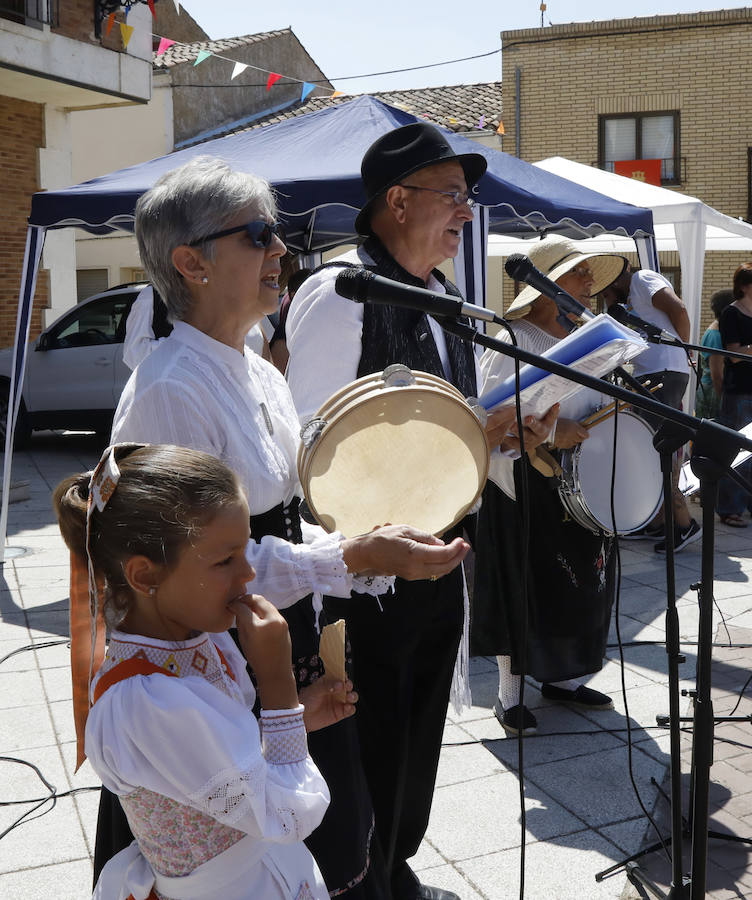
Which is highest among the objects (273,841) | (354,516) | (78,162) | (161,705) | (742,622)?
(78,162)

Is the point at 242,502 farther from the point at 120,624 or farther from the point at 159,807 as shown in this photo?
the point at 159,807

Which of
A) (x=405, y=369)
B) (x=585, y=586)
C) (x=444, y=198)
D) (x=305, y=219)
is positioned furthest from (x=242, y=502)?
(x=305, y=219)

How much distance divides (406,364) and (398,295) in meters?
0.64

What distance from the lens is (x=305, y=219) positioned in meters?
8.77

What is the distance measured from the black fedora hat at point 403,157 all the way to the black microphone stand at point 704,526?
0.84 metres

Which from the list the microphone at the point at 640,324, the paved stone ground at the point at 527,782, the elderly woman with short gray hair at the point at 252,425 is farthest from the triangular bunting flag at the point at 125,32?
the elderly woman with short gray hair at the point at 252,425

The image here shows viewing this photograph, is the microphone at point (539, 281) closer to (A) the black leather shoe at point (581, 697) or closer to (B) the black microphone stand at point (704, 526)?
(B) the black microphone stand at point (704, 526)

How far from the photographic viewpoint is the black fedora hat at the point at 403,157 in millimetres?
2592

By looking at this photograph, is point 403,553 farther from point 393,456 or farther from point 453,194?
point 453,194

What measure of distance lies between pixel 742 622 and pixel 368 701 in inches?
153

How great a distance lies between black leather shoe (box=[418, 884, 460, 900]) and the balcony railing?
A: 1361 centimetres

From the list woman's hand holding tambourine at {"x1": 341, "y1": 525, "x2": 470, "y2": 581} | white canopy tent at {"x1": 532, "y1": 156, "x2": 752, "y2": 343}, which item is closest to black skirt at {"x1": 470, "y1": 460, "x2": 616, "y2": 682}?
woman's hand holding tambourine at {"x1": 341, "y1": 525, "x2": 470, "y2": 581}

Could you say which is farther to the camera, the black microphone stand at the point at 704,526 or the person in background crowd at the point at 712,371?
the person in background crowd at the point at 712,371

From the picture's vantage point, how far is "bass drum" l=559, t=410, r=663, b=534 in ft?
12.3
